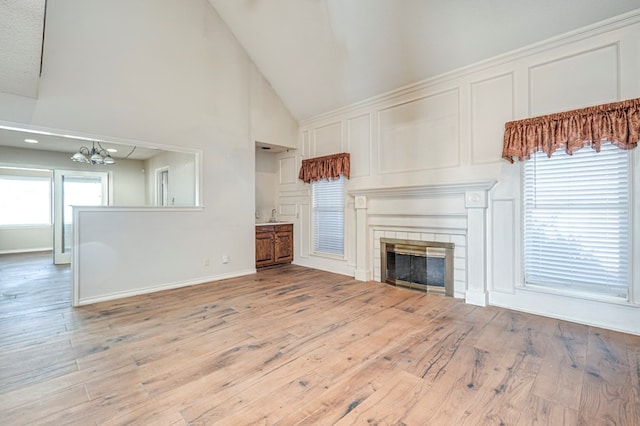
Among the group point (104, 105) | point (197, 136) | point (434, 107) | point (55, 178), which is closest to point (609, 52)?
point (434, 107)

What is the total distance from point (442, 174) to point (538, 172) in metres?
1.07

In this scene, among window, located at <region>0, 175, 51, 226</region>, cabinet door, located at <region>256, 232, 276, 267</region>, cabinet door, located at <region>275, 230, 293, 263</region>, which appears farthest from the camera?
window, located at <region>0, 175, 51, 226</region>

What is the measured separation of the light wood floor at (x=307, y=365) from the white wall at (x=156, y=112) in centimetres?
88

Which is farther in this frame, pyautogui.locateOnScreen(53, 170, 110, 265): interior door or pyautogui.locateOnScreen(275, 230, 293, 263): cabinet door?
pyautogui.locateOnScreen(275, 230, 293, 263): cabinet door

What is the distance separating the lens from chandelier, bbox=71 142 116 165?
12.8 feet

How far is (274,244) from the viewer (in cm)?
582

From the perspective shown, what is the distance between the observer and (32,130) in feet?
10.9

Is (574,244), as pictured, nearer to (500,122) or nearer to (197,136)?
(500,122)

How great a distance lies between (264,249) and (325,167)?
199 centimetres

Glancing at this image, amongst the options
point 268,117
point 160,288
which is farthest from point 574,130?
point 160,288

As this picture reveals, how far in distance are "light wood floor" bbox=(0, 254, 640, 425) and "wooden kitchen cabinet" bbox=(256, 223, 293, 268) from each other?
196 cm

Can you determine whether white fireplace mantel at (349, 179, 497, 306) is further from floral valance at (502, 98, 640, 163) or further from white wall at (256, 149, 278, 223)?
white wall at (256, 149, 278, 223)

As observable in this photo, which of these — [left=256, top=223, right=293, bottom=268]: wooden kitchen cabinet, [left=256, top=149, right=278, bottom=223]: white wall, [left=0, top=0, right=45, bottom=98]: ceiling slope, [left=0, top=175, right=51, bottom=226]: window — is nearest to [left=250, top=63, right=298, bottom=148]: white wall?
[left=256, top=149, right=278, bottom=223]: white wall

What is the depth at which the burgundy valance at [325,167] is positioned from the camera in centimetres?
505
